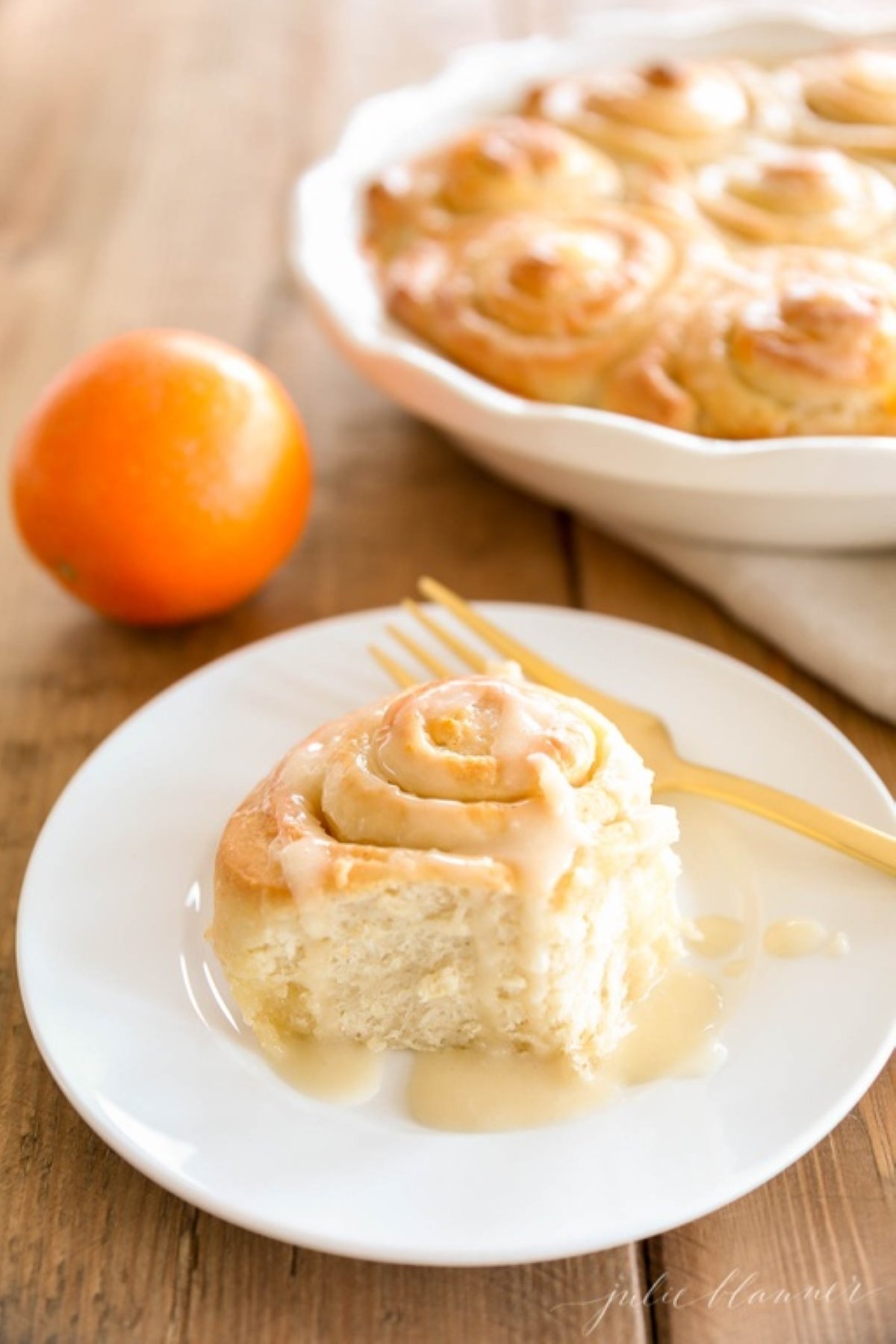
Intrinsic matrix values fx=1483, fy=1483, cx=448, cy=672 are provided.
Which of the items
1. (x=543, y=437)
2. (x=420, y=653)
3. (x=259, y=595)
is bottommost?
(x=259, y=595)

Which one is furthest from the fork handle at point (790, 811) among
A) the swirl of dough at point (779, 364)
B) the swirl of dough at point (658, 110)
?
the swirl of dough at point (658, 110)

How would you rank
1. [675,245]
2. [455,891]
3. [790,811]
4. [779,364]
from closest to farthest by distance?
[455,891]
[790,811]
[779,364]
[675,245]

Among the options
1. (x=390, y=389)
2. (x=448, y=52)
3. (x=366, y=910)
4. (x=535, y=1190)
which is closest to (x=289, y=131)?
(x=448, y=52)

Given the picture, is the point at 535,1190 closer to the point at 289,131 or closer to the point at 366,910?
the point at 366,910

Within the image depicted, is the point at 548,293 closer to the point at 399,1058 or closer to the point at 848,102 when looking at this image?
the point at 848,102

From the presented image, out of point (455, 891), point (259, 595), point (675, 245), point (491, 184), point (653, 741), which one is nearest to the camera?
point (455, 891)

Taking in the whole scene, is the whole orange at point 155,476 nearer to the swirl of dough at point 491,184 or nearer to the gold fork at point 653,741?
the gold fork at point 653,741

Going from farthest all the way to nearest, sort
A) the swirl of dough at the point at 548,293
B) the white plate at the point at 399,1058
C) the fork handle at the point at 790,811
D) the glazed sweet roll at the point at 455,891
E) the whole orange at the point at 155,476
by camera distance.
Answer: the swirl of dough at the point at 548,293, the whole orange at the point at 155,476, the fork handle at the point at 790,811, the glazed sweet roll at the point at 455,891, the white plate at the point at 399,1058

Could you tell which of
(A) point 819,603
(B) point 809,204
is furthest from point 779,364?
(B) point 809,204

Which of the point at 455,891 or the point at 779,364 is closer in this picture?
the point at 455,891
